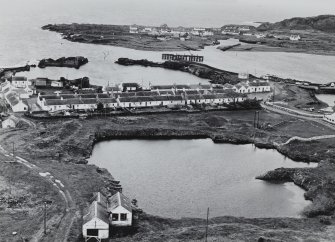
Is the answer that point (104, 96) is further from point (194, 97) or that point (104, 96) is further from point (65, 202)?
point (65, 202)

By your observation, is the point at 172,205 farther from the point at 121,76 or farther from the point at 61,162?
the point at 121,76

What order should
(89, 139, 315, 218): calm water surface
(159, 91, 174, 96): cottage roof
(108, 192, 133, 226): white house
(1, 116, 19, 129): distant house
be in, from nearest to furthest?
(108, 192, 133, 226): white house, (89, 139, 315, 218): calm water surface, (1, 116, 19, 129): distant house, (159, 91, 174, 96): cottage roof

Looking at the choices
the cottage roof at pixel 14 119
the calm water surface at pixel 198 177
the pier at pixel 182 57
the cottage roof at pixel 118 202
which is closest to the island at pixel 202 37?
the pier at pixel 182 57

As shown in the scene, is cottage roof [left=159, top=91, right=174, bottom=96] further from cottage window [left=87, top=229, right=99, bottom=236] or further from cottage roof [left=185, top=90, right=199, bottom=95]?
cottage window [left=87, top=229, right=99, bottom=236]

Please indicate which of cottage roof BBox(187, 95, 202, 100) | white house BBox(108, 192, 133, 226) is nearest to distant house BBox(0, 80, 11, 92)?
cottage roof BBox(187, 95, 202, 100)

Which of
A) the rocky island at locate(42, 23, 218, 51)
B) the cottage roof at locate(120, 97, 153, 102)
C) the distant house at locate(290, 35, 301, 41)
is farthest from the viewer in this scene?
the distant house at locate(290, 35, 301, 41)

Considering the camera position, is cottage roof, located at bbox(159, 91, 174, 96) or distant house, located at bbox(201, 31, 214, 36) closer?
cottage roof, located at bbox(159, 91, 174, 96)

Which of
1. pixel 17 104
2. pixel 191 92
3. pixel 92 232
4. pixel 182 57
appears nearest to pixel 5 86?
pixel 17 104
